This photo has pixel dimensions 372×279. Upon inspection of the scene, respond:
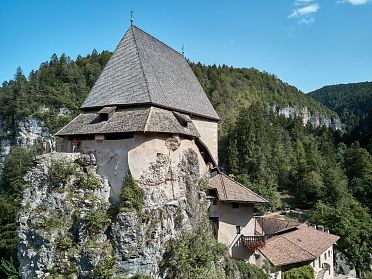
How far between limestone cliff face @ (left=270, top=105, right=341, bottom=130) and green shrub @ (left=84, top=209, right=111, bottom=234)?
122336mm

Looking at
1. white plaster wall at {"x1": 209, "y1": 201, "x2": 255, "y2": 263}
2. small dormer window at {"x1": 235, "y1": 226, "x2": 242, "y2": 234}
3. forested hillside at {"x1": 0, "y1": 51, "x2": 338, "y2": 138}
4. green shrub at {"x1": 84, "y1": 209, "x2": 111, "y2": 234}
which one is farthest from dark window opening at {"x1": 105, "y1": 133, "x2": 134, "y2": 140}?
forested hillside at {"x1": 0, "y1": 51, "x2": 338, "y2": 138}

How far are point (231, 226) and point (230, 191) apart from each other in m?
2.48

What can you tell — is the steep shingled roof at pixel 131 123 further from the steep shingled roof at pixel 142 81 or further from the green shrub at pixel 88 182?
the green shrub at pixel 88 182

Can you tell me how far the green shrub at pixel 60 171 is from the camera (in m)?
22.3

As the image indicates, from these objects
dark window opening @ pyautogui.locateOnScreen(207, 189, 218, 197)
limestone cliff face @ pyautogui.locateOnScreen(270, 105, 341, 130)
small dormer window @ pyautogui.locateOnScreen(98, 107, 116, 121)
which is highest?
limestone cliff face @ pyautogui.locateOnScreen(270, 105, 341, 130)

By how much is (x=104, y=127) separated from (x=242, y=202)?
1117cm

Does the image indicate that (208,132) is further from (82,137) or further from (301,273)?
(301,273)

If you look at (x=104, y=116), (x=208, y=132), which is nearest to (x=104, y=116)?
(x=104, y=116)

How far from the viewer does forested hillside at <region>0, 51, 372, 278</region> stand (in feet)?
145

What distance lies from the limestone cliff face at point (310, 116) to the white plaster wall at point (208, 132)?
109439 mm

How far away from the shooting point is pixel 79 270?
68.1ft

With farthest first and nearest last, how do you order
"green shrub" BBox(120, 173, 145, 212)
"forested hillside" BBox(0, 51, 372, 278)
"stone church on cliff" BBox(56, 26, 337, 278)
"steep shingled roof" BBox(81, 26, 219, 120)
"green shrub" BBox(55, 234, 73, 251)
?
"forested hillside" BBox(0, 51, 372, 278), "steep shingled roof" BBox(81, 26, 219, 120), "stone church on cliff" BBox(56, 26, 337, 278), "green shrub" BBox(120, 173, 145, 212), "green shrub" BBox(55, 234, 73, 251)

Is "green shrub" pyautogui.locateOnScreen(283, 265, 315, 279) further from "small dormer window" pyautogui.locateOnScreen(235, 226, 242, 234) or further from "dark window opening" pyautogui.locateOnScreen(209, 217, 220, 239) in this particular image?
"dark window opening" pyautogui.locateOnScreen(209, 217, 220, 239)

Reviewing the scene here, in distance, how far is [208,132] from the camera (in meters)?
31.5
